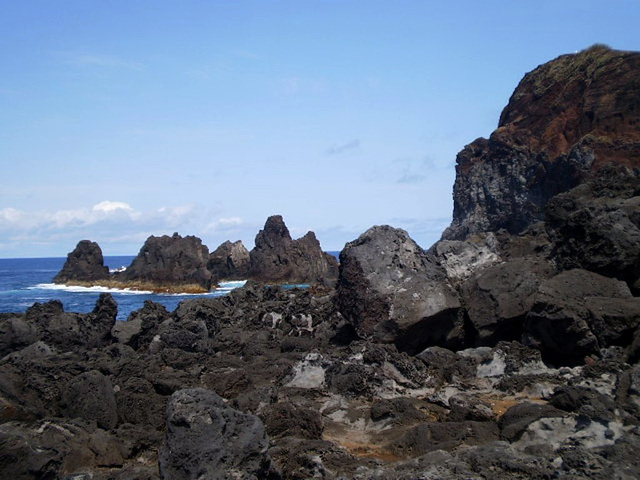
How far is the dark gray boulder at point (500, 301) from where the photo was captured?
11.1m

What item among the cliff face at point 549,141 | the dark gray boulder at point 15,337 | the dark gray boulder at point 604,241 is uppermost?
the cliff face at point 549,141

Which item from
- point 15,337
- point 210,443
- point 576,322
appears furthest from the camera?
point 15,337

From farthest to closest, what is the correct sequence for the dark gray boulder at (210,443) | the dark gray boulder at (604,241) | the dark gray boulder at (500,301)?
the dark gray boulder at (604,241) → the dark gray boulder at (500,301) → the dark gray boulder at (210,443)

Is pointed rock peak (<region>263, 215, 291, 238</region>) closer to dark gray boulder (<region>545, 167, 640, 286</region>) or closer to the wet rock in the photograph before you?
dark gray boulder (<region>545, 167, 640, 286</region>)

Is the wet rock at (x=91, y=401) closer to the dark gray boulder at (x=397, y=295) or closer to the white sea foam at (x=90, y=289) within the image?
the dark gray boulder at (x=397, y=295)

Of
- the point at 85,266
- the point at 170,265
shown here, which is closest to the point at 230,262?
the point at 170,265

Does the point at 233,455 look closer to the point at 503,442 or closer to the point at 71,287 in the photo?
the point at 503,442

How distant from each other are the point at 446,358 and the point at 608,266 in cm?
362

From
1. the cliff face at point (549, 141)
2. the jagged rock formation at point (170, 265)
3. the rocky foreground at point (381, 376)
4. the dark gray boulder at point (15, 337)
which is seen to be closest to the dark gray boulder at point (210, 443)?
the rocky foreground at point (381, 376)

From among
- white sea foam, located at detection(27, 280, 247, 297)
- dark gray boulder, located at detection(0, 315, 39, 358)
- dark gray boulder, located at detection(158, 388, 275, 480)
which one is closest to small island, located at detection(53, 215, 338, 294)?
white sea foam, located at detection(27, 280, 247, 297)

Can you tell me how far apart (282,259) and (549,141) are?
32.9m

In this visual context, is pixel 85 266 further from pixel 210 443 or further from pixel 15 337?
pixel 210 443

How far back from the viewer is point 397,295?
11.6m

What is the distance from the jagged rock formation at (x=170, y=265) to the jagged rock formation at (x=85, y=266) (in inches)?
147
